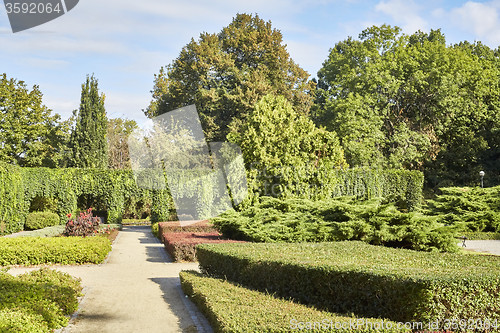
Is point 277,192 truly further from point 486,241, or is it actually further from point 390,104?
point 390,104

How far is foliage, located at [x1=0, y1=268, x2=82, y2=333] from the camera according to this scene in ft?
21.1

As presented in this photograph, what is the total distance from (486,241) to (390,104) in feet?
51.4

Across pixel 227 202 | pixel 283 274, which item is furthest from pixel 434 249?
pixel 227 202

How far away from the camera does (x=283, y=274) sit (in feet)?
25.6

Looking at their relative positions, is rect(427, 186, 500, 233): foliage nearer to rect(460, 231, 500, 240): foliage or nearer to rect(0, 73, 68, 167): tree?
rect(460, 231, 500, 240): foliage

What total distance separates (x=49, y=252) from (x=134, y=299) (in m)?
6.08

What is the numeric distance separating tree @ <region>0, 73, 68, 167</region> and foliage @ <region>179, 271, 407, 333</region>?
103 ft

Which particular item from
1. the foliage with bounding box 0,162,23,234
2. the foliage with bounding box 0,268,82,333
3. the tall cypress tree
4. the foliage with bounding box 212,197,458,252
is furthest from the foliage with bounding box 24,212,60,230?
the foliage with bounding box 0,268,82,333

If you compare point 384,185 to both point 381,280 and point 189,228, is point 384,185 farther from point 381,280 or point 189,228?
point 381,280

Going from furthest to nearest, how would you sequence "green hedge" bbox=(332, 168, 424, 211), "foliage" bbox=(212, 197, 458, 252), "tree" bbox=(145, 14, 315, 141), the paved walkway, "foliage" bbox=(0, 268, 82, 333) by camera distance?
"tree" bbox=(145, 14, 315, 141), "green hedge" bbox=(332, 168, 424, 211), "foliage" bbox=(212, 197, 458, 252), the paved walkway, "foliage" bbox=(0, 268, 82, 333)

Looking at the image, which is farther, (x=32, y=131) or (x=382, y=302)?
(x=32, y=131)

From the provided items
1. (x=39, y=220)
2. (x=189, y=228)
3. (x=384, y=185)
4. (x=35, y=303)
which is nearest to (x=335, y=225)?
(x=35, y=303)

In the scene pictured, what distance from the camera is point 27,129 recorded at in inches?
1453

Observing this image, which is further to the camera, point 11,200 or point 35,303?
point 11,200
